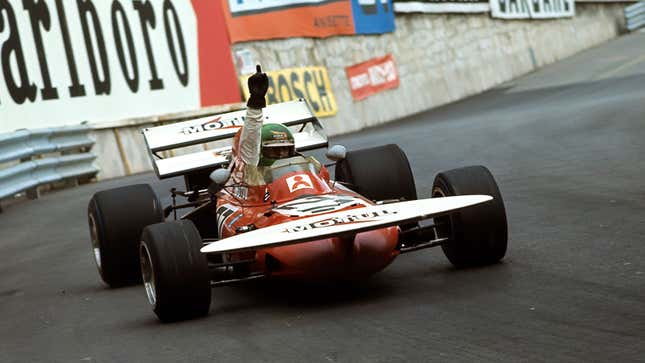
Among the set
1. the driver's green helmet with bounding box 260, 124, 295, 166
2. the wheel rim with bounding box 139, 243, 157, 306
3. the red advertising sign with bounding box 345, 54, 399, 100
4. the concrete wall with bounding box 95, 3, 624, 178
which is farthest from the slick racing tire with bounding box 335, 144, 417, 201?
the red advertising sign with bounding box 345, 54, 399, 100

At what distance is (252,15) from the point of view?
83.4ft

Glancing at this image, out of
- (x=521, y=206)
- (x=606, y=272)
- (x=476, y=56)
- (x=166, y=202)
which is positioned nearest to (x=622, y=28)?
(x=476, y=56)

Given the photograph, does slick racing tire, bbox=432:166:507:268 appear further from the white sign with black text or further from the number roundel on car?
the white sign with black text

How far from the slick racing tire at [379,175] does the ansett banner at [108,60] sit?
9510 millimetres

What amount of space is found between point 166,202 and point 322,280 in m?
8.35

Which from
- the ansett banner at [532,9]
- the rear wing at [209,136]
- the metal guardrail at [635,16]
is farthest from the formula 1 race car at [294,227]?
the metal guardrail at [635,16]

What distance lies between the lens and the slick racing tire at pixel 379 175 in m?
10.2

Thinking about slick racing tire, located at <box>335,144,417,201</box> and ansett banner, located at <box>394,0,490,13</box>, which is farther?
ansett banner, located at <box>394,0,490,13</box>

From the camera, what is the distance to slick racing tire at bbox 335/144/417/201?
33.5ft

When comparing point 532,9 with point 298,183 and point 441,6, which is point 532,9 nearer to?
point 441,6

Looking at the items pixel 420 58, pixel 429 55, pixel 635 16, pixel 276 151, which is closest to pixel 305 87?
pixel 420 58

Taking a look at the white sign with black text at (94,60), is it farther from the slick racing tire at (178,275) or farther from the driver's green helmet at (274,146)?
the slick racing tire at (178,275)

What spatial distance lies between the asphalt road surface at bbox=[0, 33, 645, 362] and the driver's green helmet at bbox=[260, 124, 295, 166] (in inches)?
35.9

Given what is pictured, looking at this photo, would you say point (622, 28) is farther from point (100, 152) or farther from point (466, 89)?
point (100, 152)
